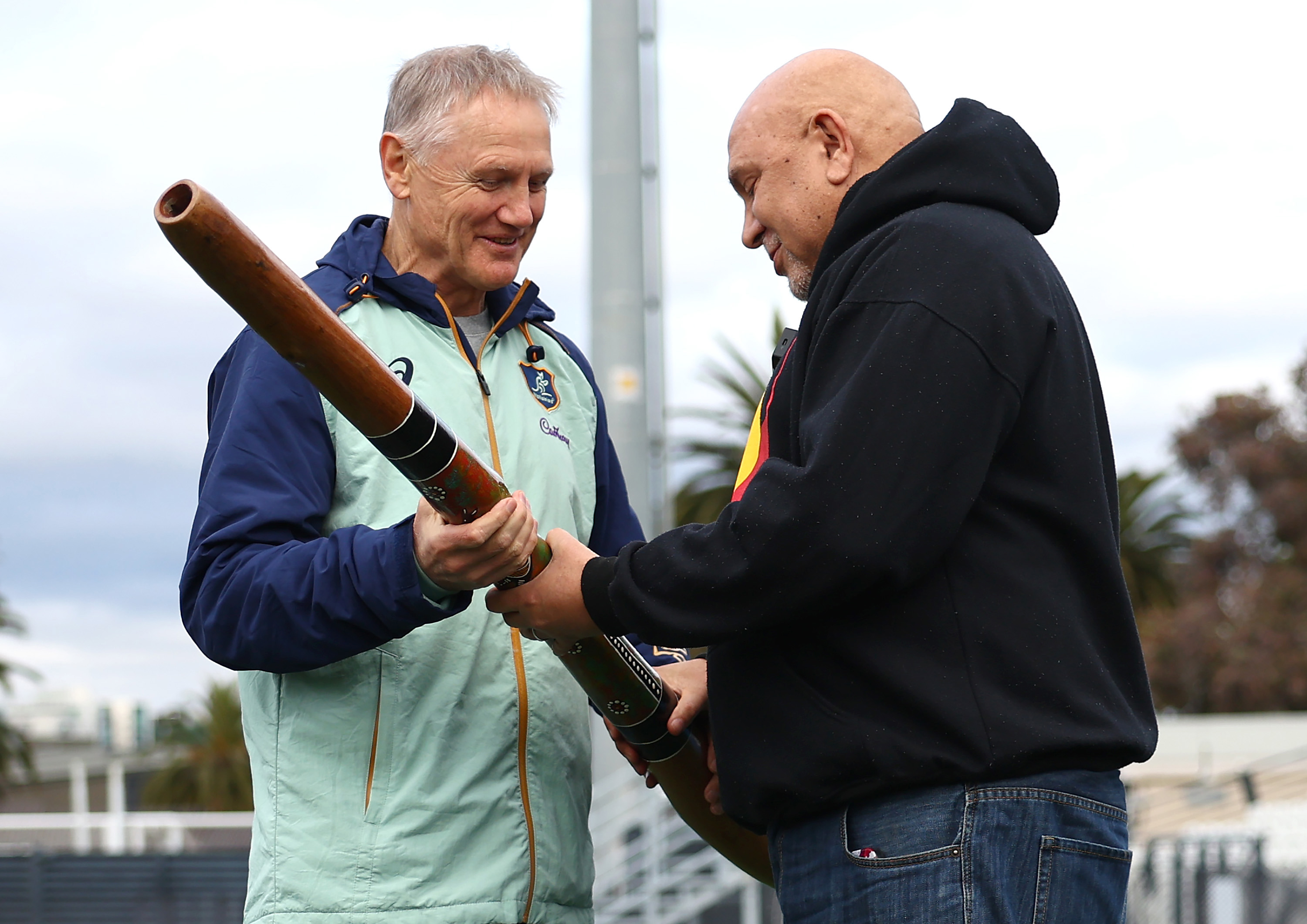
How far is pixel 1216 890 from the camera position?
30.2 ft

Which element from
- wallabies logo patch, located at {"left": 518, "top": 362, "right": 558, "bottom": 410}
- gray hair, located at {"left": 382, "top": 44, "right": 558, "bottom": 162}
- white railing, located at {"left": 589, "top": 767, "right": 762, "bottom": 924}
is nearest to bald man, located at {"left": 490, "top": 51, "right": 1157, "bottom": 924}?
wallabies logo patch, located at {"left": 518, "top": 362, "right": 558, "bottom": 410}

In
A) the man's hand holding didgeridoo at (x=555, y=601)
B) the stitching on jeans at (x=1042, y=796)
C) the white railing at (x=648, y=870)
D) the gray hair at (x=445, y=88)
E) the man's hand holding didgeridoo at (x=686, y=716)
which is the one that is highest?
the gray hair at (x=445, y=88)

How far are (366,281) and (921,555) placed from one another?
1.24 metres

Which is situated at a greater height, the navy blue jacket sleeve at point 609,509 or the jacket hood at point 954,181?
the jacket hood at point 954,181

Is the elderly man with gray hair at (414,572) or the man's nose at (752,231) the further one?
the man's nose at (752,231)

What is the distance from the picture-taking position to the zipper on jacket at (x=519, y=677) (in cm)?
260

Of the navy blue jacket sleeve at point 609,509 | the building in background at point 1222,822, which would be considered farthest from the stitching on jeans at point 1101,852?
the building in background at point 1222,822

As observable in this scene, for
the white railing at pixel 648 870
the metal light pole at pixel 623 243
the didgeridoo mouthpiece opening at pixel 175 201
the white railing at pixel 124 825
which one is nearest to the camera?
the didgeridoo mouthpiece opening at pixel 175 201

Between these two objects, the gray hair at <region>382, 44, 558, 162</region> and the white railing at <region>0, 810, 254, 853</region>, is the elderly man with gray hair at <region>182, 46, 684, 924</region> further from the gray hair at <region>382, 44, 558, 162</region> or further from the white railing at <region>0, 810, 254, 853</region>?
the white railing at <region>0, 810, 254, 853</region>

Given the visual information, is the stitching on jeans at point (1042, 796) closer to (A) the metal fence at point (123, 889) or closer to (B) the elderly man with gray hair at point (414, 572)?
(B) the elderly man with gray hair at point (414, 572)

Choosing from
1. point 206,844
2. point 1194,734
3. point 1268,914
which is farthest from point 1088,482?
point 1194,734

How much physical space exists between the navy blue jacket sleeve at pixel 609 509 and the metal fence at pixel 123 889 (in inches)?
305

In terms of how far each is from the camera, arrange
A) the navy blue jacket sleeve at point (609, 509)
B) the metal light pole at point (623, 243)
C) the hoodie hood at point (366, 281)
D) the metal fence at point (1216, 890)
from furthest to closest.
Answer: the metal fence at point (1216, 890)
the metal light pole at point (623, 243)
the navy blue jacket sleeve at point (609, 509)
the hoodie hood at point (366, 281)

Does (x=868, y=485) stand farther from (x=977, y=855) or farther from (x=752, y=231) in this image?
(x=752, y=231)
